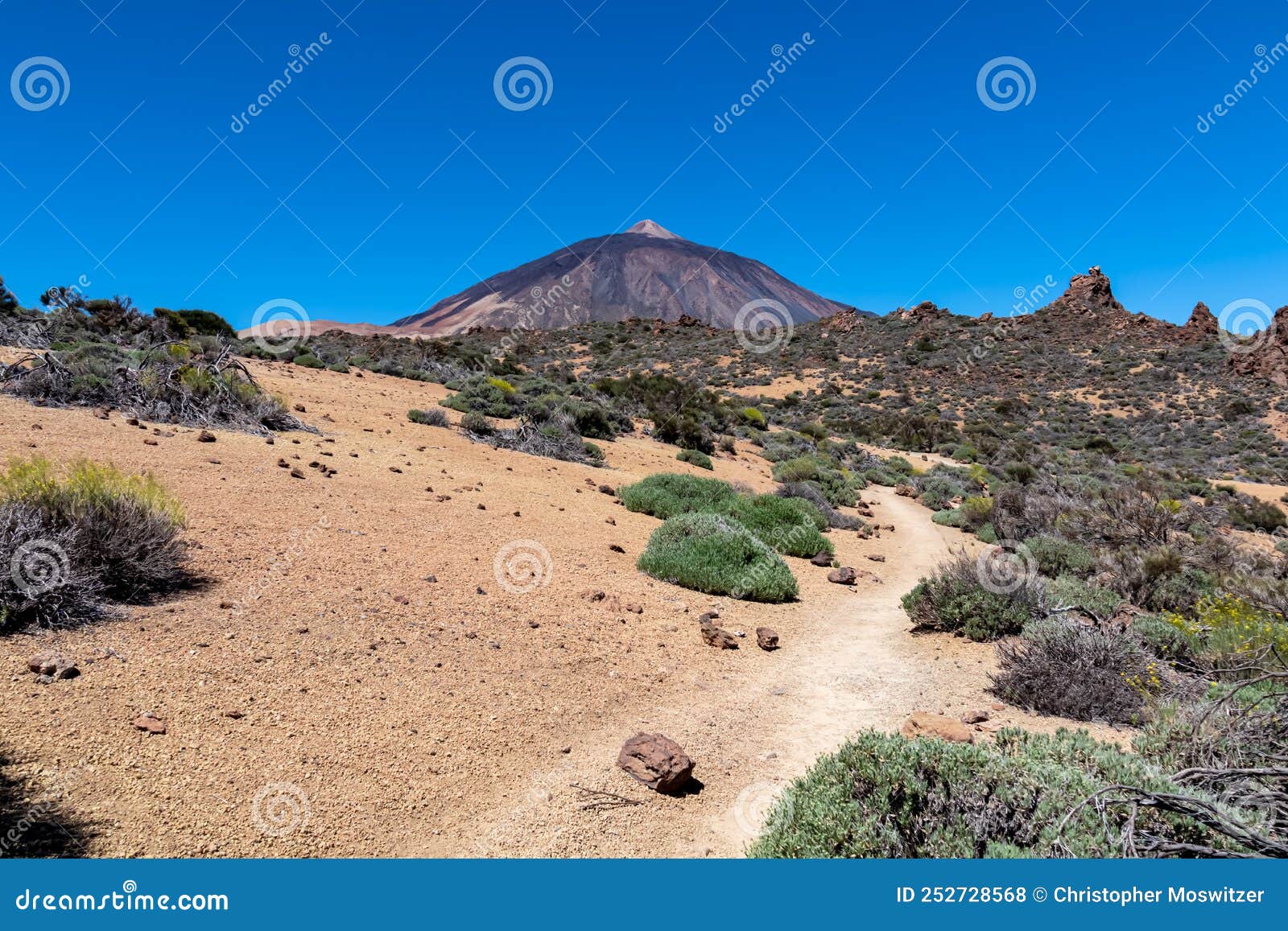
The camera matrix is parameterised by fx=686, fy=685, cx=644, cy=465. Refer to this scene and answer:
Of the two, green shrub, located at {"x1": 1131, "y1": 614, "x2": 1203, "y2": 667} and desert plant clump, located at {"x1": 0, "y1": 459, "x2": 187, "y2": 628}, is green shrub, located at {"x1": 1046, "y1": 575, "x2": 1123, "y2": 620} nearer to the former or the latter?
green shrub, located at {"x1": 1131, "y1": 614, "x2": 1203, "y2": 667}

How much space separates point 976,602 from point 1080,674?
1667 millimetres

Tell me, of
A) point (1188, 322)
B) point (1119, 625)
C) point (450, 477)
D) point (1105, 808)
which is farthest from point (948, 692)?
point (1188, 322)

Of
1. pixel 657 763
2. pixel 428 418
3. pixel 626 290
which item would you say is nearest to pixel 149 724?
pixel 657 763

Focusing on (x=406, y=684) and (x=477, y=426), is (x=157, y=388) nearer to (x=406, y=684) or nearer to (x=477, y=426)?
(x=477, y=426)

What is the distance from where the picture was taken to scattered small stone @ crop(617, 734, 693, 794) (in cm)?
359

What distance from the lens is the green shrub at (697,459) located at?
1545 cm

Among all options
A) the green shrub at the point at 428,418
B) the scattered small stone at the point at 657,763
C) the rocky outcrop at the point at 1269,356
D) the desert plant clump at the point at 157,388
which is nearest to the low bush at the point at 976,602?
the scattered small stone at the point at 657,763

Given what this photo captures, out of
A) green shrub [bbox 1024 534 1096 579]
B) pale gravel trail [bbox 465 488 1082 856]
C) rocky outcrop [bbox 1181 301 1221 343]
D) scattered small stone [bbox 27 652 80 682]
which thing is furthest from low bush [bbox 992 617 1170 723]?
rocky outcrop [bbox 1181 301 1221 343]

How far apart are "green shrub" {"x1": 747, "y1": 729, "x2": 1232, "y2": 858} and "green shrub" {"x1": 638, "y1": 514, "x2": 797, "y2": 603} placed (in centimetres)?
394

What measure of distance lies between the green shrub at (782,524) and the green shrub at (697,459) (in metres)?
4.84

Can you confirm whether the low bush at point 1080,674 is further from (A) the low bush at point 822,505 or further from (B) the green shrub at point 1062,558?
(A) the low bush at point 822,505

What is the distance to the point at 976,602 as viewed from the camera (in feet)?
20.6

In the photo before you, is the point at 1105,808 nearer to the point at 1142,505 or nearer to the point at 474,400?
the point at 1142,505

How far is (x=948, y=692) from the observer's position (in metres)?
4.99
